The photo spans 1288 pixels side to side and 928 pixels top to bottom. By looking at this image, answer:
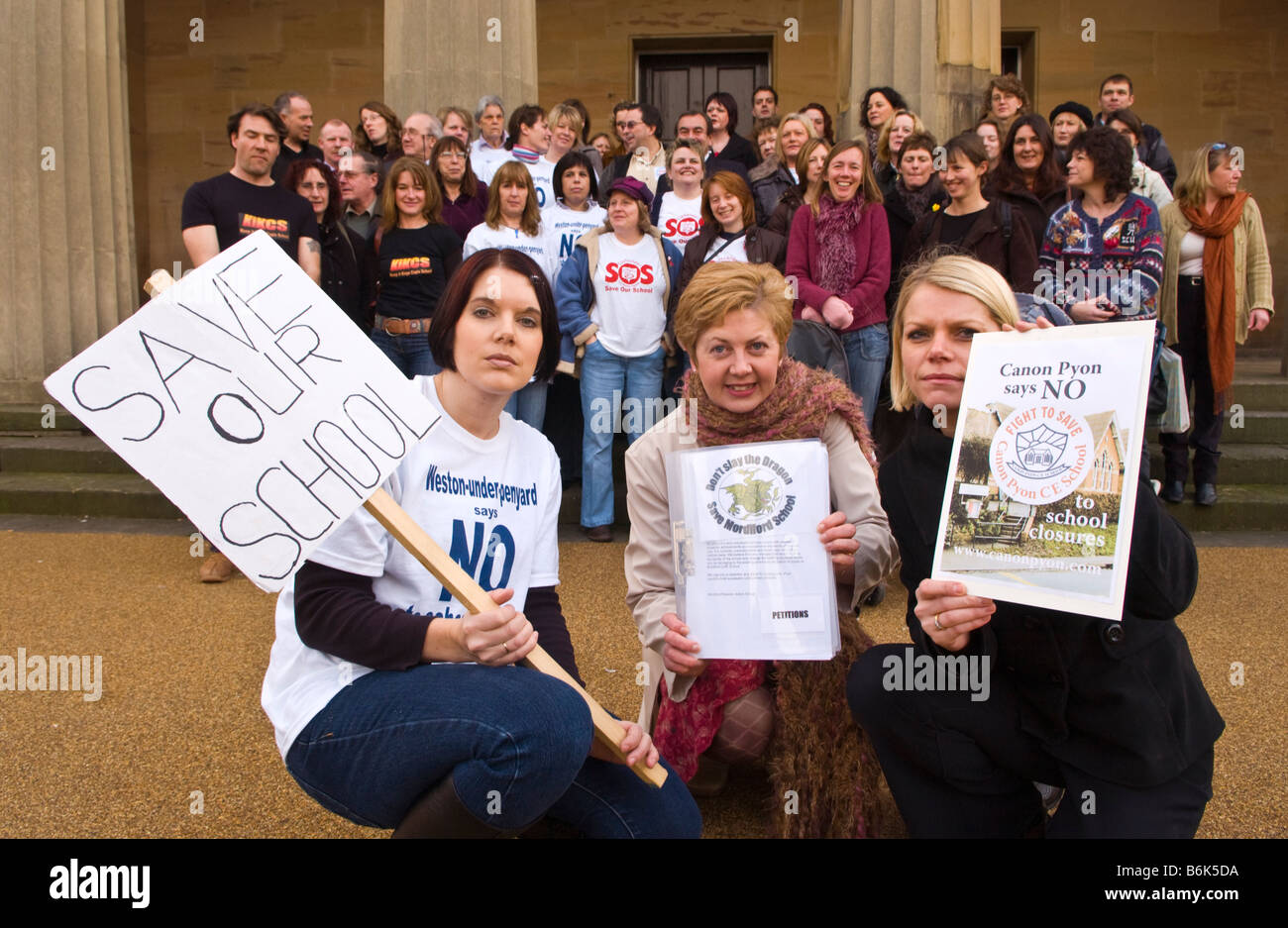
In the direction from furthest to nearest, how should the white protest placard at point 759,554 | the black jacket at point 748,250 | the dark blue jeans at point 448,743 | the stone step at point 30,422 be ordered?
the stone step at point 30,422
the black jacket at point 748,250
the white protest placard at point 759,554
the dark blue jeans at point 448,743

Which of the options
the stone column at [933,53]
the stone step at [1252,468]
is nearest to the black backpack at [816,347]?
the stone step at [1252,468]

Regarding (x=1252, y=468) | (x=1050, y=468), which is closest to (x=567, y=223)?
(x=1252, y=468)

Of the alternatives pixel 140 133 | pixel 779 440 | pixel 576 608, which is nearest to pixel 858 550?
pixel 779 440

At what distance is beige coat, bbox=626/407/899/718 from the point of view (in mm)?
2600

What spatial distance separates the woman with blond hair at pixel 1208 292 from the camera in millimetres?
5840

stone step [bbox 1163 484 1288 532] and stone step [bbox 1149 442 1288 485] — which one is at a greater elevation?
stone step [bbox 1149 442 1288 485]

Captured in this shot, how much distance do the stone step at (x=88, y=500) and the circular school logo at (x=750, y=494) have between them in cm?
520

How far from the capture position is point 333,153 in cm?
716

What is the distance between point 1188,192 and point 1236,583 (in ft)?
7.89

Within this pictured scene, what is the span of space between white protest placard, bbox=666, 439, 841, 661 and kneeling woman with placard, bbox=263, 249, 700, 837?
35 centimetres

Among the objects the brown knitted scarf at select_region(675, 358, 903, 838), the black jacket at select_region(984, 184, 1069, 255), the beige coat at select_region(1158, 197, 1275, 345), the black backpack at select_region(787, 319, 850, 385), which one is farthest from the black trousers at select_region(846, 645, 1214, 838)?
the beige coat at select_region(1158, 197, 1275, 345)

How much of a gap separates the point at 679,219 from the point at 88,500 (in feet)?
13.9

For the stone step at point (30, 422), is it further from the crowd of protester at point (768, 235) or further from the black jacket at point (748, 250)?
the black jacket at point (748, 250)

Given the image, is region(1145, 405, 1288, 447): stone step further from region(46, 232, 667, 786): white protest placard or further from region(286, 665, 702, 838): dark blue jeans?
region(46, 232, 667, 786): white protest placard
